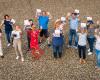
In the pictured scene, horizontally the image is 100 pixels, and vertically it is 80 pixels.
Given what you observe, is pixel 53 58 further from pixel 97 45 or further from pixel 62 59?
pixel 97 45

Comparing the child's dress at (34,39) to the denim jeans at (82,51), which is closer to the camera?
the denim jeans at (82,51)

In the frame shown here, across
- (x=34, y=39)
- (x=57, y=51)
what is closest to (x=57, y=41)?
(x=57, y=51)

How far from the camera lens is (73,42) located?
1566cm

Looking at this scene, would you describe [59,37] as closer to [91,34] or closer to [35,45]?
[35,45]

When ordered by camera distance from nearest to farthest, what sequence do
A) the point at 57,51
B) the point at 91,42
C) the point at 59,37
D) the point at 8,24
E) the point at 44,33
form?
the point at 59,37, the point at 57,51, the point at 91,42, the point at 8,24, the point at 44,33

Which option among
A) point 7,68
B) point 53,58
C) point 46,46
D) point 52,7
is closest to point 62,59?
point 53,58

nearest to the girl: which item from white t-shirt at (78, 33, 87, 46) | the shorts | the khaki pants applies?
white t-shirt at (78, 33, 87, 46)

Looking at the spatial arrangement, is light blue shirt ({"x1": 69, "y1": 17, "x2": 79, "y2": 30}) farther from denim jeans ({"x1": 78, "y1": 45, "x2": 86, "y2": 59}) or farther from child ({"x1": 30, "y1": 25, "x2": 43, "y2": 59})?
child ({"x1": 30, "y1": 25, "x2": 43, "y2": 59})

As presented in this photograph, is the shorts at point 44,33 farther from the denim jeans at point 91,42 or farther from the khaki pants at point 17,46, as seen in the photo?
the denim jeans at point 91,42

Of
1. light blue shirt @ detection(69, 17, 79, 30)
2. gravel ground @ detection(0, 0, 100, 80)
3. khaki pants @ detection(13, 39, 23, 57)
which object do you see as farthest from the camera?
light blue shirt @ detection(69, 17, 79, 30)

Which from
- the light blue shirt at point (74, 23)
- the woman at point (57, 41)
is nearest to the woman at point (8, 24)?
the woman at point (57, 41)

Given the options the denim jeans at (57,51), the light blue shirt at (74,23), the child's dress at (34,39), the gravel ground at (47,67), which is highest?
the light blue shirt at (74,23)

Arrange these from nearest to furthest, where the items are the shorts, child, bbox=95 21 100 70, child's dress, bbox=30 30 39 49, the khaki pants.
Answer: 1. child, bbox=95 21 100 70
2. the khaki pants
3. child's dress, bbox=30 30 39 49
4. the shorts

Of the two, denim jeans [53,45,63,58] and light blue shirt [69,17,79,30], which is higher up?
light blue shirt [69,17,79,30]
